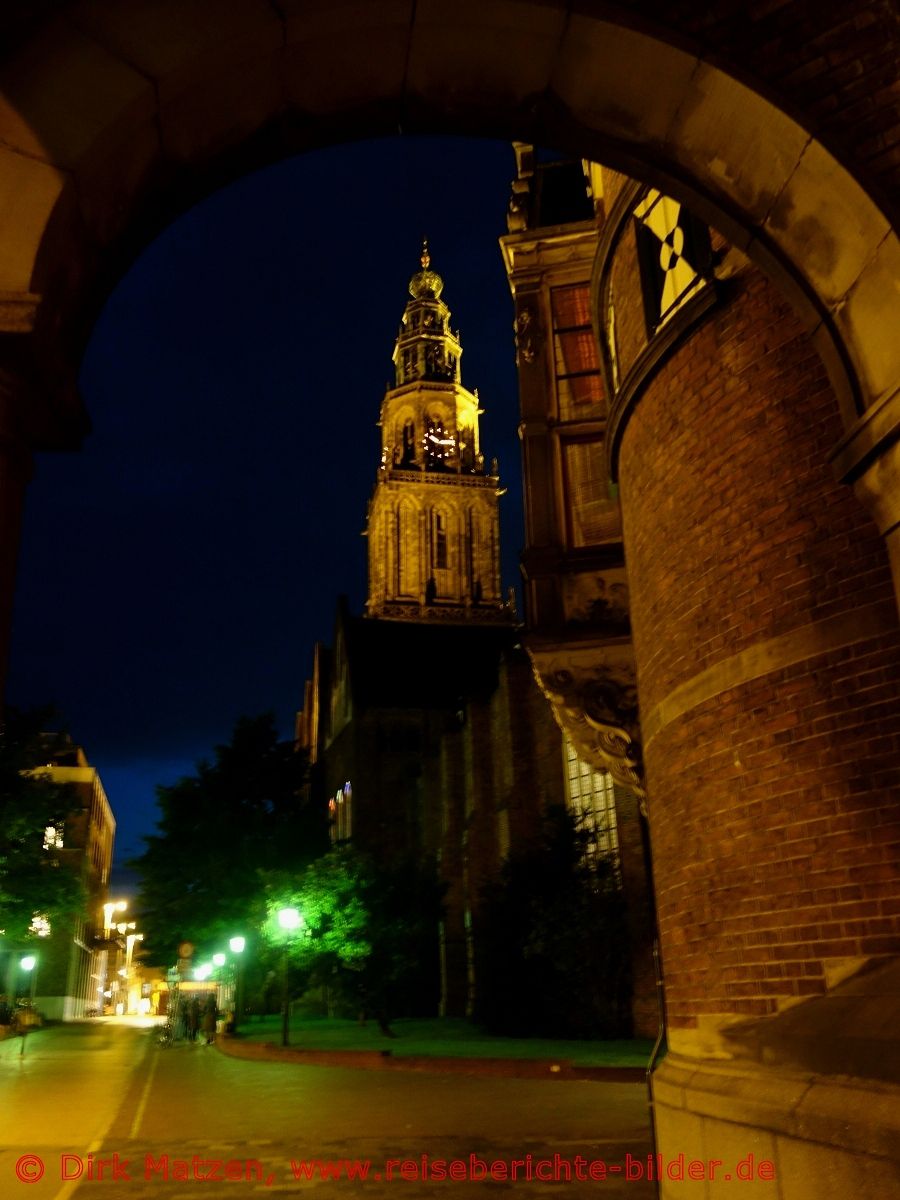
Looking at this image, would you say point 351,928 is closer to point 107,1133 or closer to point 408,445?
point 107,1133

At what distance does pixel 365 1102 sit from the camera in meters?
14.1

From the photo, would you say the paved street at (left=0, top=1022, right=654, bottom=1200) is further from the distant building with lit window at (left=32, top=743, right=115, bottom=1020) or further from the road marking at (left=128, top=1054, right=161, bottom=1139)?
the distant building with lit window at (left=32, top=743, right=115, bottom=1020)

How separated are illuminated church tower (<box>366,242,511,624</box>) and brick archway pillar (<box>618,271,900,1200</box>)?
6998 centimetres

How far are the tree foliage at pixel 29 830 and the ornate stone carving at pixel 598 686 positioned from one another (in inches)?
941

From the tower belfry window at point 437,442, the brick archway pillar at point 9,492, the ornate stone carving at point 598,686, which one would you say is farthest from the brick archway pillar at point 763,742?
the tower belfry window at point 437,442

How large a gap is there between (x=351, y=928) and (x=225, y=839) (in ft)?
55.2

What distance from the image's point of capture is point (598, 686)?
36.2 ft

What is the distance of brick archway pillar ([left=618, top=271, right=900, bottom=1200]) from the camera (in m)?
5.32

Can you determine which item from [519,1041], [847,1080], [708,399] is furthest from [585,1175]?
[519,1041]

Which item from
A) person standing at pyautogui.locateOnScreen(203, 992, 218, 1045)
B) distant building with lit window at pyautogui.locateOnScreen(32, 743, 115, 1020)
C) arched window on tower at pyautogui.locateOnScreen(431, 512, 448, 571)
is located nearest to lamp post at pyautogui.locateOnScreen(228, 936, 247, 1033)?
person standing at pyautogui.locateOnScreen(203, 992, 218, 1045)

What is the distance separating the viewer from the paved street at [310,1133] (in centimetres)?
860

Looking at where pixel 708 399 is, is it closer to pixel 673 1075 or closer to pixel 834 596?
pixel 834 596

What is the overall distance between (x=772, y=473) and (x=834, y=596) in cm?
96

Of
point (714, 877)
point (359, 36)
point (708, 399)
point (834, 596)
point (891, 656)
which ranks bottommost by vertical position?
point (714, 877)
